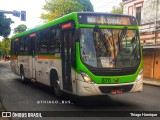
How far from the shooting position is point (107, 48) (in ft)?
33.4

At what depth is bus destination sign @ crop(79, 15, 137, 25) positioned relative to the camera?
33.8 feet

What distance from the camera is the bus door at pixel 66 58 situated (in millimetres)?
10891

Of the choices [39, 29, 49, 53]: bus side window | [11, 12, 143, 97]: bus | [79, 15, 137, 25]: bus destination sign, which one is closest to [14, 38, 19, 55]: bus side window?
[39, 29, 49, 53]: bus side window

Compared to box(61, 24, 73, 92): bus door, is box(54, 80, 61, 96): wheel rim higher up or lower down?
lower down

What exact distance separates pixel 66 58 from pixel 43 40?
333 centimetres

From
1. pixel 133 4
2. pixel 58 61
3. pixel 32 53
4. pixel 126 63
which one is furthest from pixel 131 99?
pixel 133 4

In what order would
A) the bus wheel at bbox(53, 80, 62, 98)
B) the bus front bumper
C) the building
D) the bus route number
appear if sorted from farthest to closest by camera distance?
the building → the bus wheel at bbox(53, 80, 62, 98) → the bus route number → the bus front bumper

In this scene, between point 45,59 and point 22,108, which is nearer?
point 22,108

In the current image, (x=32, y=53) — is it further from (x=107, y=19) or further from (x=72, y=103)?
(x=107, y=19)

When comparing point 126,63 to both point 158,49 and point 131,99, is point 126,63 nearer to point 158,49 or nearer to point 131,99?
point 131,99

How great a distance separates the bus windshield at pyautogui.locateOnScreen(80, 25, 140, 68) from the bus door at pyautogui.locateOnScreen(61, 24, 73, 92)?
2.92 ft

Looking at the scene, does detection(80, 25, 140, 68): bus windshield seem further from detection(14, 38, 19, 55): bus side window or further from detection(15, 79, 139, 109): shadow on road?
detection(14, 38, 19, 55): bus side window

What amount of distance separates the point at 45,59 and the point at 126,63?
15.3ft

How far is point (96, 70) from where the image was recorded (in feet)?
32.6
